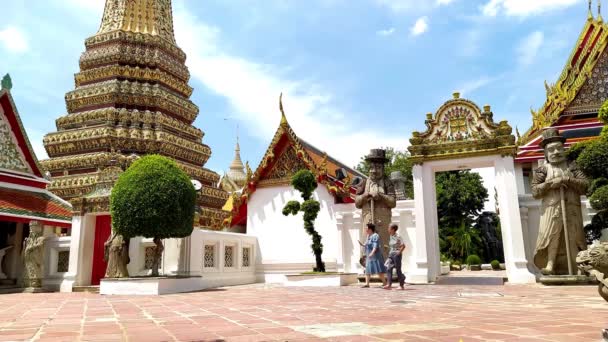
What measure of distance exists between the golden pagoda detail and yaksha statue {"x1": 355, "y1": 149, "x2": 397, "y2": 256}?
812 cm

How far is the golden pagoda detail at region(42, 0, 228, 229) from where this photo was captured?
2019cm

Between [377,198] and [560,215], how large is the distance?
171 inches

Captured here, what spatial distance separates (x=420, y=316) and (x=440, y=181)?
29.3 metres

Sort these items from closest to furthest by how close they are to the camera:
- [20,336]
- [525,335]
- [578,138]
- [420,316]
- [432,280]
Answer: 1. [525,335]
2. [20,336]
3. [420,316]
4. [432,280]
5. [578,138]

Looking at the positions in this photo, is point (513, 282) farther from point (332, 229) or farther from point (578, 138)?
point (578, 138)

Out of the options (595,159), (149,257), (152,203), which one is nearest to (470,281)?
(595,159)

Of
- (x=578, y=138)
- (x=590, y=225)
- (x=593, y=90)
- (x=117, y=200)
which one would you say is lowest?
(x=590, y=225)

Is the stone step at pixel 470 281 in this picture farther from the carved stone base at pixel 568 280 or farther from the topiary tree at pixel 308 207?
the topiary tree at pixel 308 207

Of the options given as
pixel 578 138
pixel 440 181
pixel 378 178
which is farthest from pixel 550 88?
pixel 440 181

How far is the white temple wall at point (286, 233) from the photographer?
48.7ft

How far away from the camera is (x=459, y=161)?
42.4 ft

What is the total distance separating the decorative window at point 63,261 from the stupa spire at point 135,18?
13976 mm

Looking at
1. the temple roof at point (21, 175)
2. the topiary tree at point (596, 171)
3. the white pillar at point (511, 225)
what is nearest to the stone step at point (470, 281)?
the white pillar at point (511, 225)

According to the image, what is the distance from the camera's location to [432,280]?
1255cm
